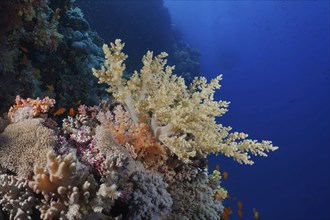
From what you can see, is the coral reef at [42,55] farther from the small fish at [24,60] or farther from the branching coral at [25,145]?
the branching coral at [25,145]

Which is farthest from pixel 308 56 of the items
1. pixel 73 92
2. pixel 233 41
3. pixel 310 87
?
pixel 73 92

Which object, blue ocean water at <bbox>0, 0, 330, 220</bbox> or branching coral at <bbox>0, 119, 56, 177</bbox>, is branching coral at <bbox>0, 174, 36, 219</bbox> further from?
blue ocean water at <bbox>0, 0, 330, 220</bbox>

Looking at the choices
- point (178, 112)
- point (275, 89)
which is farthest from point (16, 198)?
point (275, 89)

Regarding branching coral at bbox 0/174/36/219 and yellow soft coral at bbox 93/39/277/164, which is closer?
branching coral at bbox 0/174/36/219

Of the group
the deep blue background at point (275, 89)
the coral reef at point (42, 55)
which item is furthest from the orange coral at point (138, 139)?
the deep blue background at point (275, 89)

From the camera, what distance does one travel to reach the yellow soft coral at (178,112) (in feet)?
10.2

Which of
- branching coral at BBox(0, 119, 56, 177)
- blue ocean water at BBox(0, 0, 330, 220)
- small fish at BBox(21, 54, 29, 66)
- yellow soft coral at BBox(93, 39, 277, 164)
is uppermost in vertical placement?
blue ocean water at BBox(0, 0, 330, 220)

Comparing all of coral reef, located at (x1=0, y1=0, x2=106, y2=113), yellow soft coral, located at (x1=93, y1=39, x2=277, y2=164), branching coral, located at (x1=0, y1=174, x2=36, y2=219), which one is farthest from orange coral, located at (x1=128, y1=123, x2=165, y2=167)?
coral reef, located at (x1=0, y1=0, x2=106, y2=113)

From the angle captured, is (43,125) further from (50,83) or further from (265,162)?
(265,162)

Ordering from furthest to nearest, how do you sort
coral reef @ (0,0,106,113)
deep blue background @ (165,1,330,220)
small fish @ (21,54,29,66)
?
deep blue background @ (165,1,330,220), small fish @ (21,54,29,66), coral reef @ (0,0,106,113)

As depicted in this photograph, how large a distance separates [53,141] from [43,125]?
0.92ft

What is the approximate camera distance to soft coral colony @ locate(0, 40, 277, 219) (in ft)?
7.06

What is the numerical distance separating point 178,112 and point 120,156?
2.64 ft

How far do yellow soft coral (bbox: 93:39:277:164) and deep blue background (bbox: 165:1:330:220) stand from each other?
42205mm
